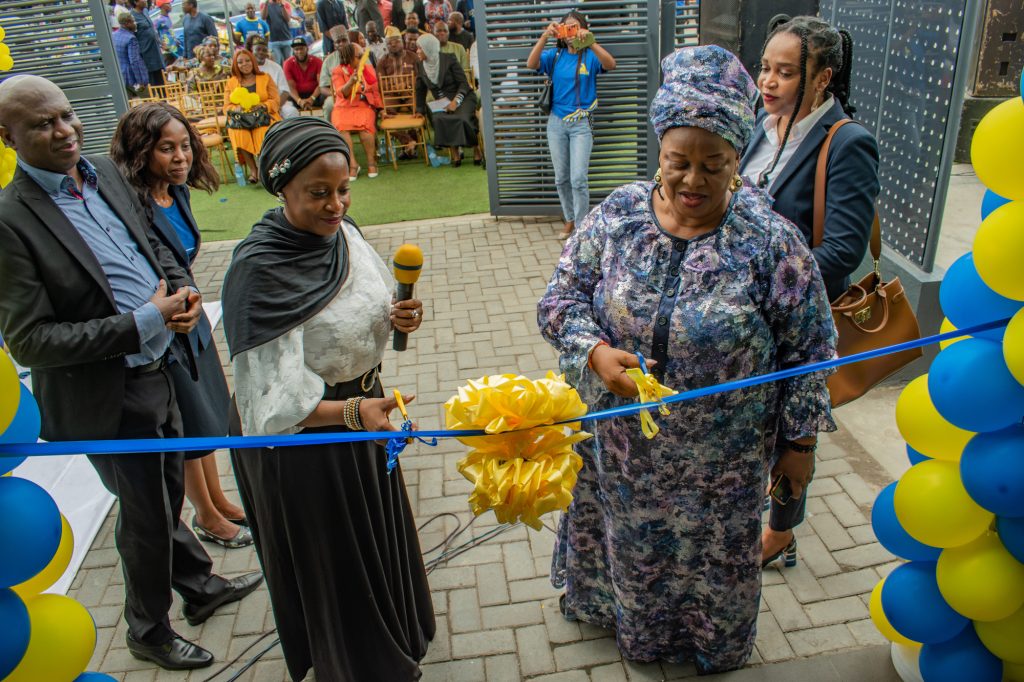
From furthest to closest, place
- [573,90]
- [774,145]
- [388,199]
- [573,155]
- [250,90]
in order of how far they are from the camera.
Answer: [250,90], [388,199], [573,155], [573,90], [774,145]

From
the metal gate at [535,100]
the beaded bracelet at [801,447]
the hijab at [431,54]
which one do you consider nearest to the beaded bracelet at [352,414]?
the beaded bracelet at [801,447]

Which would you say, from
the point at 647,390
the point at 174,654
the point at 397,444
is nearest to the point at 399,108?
the point at 174,654

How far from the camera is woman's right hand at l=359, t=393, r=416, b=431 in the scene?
240 cm

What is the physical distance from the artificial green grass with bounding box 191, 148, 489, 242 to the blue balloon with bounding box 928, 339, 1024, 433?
24.8 ft

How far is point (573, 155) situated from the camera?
7.75m

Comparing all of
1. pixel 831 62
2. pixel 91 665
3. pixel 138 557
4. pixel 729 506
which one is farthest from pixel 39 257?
pixel 831 62

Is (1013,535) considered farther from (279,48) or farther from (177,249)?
(279,48)

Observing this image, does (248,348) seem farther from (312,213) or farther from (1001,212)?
(1001,212)

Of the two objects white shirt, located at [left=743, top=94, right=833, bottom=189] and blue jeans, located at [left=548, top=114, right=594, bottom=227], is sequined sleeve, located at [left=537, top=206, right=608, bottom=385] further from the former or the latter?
blue jeans, located at [left=548, top=114, right=594, bottom=227]

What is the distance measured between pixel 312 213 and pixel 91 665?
239cm

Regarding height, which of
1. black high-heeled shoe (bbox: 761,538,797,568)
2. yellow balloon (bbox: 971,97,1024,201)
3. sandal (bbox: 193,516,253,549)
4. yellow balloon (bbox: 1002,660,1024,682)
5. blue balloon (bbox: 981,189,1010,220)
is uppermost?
yellow balloon (bbox: 971,97,1024,201)

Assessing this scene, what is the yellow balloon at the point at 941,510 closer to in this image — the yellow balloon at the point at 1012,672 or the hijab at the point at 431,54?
the yellow balloon at the point at 1012,672

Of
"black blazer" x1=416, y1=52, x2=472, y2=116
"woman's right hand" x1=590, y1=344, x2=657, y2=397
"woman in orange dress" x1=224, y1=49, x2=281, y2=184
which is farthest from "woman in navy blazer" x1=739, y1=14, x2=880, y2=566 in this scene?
"woman in orange dress" x1=224, y1=49, x2=281, y2=184

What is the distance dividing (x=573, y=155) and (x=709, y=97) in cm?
567
